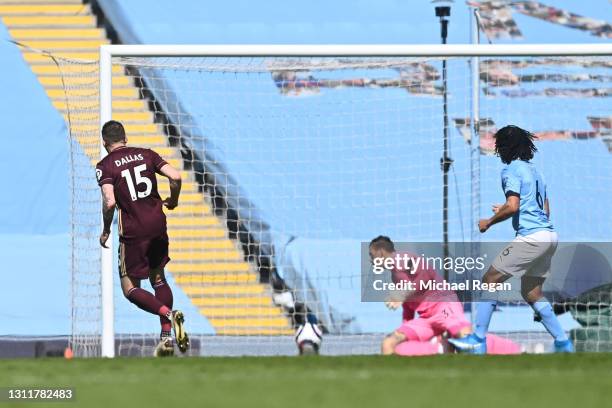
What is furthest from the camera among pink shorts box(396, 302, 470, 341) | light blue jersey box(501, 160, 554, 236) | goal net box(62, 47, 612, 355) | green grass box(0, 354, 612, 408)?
goal net box(62, 47, 612, 355)

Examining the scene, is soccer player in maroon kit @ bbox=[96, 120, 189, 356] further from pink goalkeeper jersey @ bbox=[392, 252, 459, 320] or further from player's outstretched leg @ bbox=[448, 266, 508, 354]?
player's outstretched leg @ bbox=[448, 266, 508, 354]

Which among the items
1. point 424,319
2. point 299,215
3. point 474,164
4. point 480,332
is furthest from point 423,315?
point 299,215

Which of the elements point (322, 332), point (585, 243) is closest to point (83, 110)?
point (322, 332)

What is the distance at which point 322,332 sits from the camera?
408 inches

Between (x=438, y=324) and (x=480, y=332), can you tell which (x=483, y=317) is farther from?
(x=438, y=324)

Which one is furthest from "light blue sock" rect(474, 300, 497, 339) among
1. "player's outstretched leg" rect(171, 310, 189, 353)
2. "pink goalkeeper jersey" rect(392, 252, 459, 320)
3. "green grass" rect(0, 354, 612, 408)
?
"player's outstretched leg" rect(171, 310, 189, 353)

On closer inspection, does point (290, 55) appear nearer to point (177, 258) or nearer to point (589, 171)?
point (177, 258)

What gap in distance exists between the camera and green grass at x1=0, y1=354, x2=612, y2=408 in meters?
4.86

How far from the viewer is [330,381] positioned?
554 cm

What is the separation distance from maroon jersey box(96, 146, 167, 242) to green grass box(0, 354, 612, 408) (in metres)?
1.44

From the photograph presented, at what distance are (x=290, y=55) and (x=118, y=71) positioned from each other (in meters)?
7.06

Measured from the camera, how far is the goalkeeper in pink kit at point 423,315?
845 centimetres

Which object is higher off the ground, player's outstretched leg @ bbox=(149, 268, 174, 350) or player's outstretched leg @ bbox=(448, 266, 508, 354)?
player's outstretched leg @ bbox=(149, 268, 174, 350)

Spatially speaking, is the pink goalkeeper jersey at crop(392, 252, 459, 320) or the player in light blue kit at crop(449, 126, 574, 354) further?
the pink goalkeeper jersey at crop(392, 252, 459, 320)
